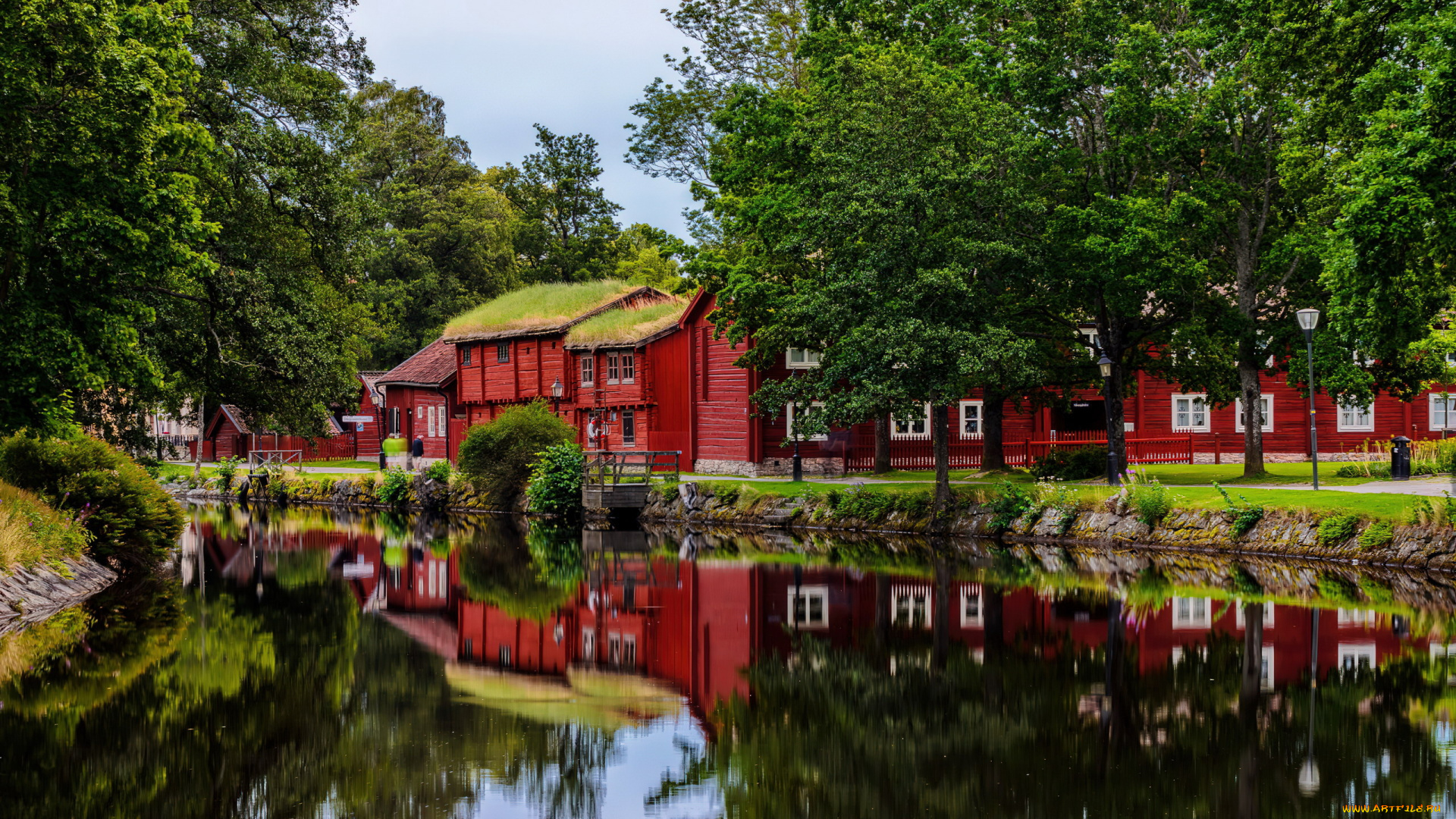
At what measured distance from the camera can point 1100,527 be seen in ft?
85.3

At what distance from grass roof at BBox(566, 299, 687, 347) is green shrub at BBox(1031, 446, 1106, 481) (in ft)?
49.3

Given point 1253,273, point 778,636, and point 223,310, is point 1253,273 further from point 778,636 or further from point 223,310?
point 223,310

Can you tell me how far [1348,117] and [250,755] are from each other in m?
21.8

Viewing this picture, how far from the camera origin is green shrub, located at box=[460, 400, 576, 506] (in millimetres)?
39188

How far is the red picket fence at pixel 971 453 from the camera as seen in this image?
127ft

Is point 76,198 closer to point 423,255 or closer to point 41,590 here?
point 41,590

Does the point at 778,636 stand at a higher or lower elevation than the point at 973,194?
lower

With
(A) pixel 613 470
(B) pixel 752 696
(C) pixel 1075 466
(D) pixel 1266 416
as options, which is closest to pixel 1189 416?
(D) pixel 1266 416

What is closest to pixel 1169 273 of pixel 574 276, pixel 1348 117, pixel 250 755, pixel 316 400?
pixel 1348 117

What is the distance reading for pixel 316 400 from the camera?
26594 millimetres

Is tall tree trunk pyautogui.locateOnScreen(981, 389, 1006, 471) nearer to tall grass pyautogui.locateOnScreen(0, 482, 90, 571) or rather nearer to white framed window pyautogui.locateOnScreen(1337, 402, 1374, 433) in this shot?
white framed window pyautogui.locateOnScreen(1337, 402, 1374, 433)

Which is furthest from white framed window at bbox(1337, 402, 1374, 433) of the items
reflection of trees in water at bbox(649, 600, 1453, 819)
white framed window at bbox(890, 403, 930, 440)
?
reflection of trees in water at bbox(649, 600, 1453, 819)

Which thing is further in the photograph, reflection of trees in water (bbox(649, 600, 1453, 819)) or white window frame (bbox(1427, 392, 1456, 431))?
white window frame (bbox(1427, 392, 1456, 431))

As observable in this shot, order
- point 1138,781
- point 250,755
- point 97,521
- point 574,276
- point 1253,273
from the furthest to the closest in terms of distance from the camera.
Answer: point 574,276, point 1253,273, point 97,521, point 250,755, point 1138,781
